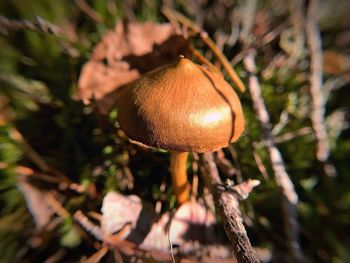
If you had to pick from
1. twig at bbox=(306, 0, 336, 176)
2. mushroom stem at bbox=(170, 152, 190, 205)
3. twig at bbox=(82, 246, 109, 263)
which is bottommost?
twig at bbox=(82, 246, 109, 263)

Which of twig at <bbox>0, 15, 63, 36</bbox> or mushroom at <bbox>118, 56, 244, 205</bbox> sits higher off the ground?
twig at <bbox>0, 15, 63, 36</bbox>

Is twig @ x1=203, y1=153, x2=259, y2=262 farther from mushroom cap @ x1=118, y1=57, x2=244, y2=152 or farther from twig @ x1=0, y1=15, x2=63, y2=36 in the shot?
Result: twig @ x1=0, y1=15, x2=63, y2=36

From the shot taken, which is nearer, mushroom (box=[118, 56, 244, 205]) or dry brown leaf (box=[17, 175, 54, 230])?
mushroom (box=[118, 56, 244, 205])

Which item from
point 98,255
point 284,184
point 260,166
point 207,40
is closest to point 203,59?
point 207,40

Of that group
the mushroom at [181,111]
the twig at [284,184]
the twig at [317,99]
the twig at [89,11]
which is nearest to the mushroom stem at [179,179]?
the mushroom at [181,111]

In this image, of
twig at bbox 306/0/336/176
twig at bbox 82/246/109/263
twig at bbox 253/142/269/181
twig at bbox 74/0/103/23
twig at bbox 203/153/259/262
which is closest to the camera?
twig at bbox 203/153/259/262

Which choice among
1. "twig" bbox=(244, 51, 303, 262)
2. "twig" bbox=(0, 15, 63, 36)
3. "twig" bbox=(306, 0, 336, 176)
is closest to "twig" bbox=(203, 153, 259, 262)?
"twig" bbox=(244, 51, 303, 262)

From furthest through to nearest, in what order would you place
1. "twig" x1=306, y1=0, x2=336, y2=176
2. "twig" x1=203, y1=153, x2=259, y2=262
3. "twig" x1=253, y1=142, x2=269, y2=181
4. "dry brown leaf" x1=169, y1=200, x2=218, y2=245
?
"twig" x1=306, y1=0, x2=336, y2=176, "twig" x1=253, y1=142, x2=269, y2=181, "dry brown leaf" x1=169, y1=200, x2=218, y2=245, "twig" x1=203, y1=153, x2=259, y2=262

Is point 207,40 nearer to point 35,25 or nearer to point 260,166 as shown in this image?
point 260,166
